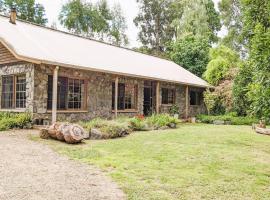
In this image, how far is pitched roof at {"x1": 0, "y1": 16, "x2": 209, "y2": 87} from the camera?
1203 cm

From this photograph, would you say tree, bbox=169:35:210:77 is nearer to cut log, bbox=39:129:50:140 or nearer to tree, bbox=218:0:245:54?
tree, bbox=218:0:245:54

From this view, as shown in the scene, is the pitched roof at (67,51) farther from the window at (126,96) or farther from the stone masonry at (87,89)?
the window at (126,96)

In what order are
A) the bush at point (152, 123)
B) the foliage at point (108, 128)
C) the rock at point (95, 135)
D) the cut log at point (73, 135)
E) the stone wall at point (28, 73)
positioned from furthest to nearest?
the bush at point (152, 123)
the stone wall at point (28, 73)
the foliage at point (108, 128)
the rock at point (95, 135)
the cut log at point (73, 135)

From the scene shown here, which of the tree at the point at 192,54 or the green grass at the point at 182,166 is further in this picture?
the tree at the point at 192,54

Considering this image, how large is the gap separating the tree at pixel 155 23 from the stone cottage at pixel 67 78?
81.5ft

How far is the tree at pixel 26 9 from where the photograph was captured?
34781mm

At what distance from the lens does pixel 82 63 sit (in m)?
13.5

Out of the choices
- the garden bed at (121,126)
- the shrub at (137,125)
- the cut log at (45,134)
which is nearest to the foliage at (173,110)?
the garden bed at (121,126)

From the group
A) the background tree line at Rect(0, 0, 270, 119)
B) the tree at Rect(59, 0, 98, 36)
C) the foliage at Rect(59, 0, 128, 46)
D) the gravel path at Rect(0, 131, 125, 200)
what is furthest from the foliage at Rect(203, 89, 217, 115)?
the tree at Rect(59, 0, 98, 36)

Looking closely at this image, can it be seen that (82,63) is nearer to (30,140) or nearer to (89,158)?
(30,140)

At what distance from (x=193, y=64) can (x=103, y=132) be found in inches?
783

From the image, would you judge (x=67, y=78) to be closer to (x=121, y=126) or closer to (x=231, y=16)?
(x=121, y=126)

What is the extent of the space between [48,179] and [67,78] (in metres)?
8.78

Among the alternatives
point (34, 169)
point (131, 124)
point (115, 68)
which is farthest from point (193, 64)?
point (34, 169)
